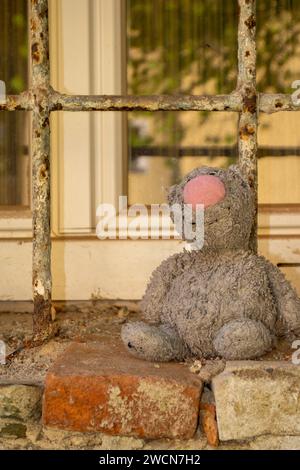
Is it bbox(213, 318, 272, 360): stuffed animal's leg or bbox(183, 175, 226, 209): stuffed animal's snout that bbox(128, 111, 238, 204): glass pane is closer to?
bbox(183, 175, 226, 209): stuffed animal's snout

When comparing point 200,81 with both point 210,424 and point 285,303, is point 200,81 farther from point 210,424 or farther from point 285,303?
point 210,424

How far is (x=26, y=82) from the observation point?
298cm

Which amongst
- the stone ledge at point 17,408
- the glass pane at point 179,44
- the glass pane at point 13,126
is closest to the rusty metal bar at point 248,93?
the stone ledge at point 17,408

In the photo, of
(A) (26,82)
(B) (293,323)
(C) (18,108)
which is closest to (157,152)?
(A) (26,82)

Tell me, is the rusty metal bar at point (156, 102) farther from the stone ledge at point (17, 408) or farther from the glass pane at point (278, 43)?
the glass pane at point (278, 43)

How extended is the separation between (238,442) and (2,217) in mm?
1400

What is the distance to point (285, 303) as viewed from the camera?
6.41 ft

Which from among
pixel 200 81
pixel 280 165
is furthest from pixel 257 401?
pixel 200 81

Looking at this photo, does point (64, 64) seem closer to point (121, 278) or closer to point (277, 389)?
point (121, 278)

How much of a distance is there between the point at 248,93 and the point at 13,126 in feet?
4.25

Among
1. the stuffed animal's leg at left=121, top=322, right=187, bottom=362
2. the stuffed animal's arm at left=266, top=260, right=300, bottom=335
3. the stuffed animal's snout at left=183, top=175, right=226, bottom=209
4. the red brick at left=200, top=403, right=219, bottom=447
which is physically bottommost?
the red brick at left=200, top=403, right=219, bottom=447

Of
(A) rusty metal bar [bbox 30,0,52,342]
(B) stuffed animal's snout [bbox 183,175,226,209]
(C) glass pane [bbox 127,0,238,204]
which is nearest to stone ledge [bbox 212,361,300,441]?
(B) stuffed animal's snout [bbox 183,175,226,209]

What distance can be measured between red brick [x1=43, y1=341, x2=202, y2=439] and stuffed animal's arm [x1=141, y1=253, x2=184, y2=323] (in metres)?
0.25

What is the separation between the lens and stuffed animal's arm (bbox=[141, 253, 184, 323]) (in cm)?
201
